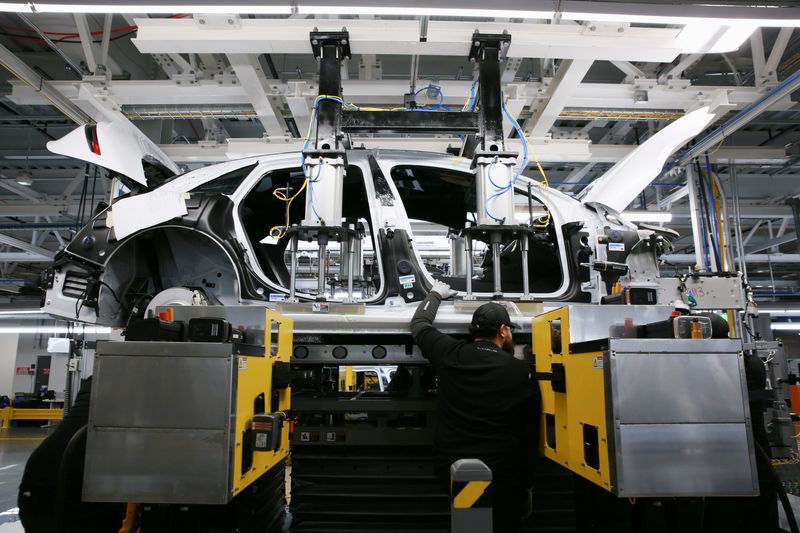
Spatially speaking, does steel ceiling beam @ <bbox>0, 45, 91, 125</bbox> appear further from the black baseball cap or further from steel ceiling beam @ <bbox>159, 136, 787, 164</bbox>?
the black baseball cap

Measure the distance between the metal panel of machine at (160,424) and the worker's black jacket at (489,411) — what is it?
1.17 m

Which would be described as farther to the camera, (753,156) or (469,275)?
(753,156)

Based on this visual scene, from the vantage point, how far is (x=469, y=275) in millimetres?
3229

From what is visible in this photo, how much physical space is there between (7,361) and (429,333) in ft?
63.9

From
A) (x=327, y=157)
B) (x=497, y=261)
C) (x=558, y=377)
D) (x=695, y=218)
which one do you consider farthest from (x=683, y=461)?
(x=695, y=218)

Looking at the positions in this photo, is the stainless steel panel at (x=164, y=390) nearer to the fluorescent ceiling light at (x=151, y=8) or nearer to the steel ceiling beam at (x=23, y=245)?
the fluorescent ceiling light at (x=151, y=8)

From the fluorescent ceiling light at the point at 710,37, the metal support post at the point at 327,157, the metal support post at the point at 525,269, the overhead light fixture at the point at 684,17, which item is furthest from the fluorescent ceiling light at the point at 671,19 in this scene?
the metal support post at the point at 327,157

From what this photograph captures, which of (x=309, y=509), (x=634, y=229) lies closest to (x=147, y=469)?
(x=309, y=509)

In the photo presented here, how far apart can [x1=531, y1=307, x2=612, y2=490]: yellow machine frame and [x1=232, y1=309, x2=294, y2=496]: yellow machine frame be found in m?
1.29

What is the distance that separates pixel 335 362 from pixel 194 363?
4.13ft

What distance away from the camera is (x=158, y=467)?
1.75m

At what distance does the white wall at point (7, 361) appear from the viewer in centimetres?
1661

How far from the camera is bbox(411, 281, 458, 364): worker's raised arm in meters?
2.65

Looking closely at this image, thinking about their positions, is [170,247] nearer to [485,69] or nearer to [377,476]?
[377,476]
